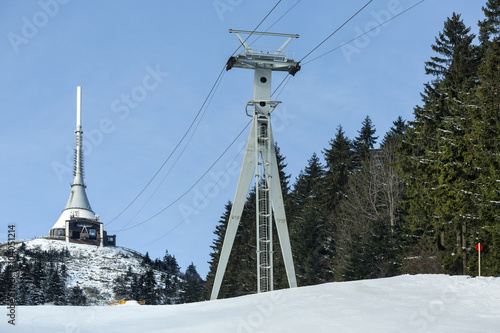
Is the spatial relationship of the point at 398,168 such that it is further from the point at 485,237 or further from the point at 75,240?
the point at 75,240

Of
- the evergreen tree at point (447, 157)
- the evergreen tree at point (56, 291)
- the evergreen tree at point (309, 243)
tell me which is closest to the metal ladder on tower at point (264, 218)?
the evergreen tree at point (447, 157)

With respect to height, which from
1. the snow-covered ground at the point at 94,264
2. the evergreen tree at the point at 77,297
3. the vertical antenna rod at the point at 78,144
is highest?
the vertical antenna rod at the point at 78,144

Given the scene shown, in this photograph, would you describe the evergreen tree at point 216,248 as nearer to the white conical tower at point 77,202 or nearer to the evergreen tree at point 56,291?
the evergreen tree at point 56,291

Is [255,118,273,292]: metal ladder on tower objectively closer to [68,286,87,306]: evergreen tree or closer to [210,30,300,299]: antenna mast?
[210,30,300,299]: antenna mast

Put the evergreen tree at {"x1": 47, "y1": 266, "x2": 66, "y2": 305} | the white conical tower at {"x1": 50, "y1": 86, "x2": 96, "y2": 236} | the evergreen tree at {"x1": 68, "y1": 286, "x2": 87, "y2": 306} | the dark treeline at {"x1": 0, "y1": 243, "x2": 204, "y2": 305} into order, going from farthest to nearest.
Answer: the white conical tower at {"x1": 50, "y1": 86, "x2": 96, "y2": 236}
the evergreen tree at {"x1": 68, "y1": 286, "x2": 87, "y2": 306}
the evergreen tree at {"x1": 47, "y1": 266, "x2": 66, "y2": 305}
the dark treeline at {"x1": 0, "y1": 243, "x2": 204, "y2": 305}

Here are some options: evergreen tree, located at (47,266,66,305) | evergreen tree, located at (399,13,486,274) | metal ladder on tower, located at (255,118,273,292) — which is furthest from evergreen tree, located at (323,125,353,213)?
evergreen tree, located at (47,266,66,305)

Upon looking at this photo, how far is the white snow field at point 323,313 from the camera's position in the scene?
2059 centimetres

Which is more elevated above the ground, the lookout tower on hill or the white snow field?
the lookout tower on hill

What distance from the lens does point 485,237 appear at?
35031 millimetres

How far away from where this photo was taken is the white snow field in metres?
20.6

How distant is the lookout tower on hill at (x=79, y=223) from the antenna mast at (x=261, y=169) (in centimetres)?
12596

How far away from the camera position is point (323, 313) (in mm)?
22344

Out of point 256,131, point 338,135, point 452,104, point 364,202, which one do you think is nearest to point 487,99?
point 452,104

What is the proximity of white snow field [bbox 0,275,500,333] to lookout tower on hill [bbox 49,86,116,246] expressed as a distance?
447ft
